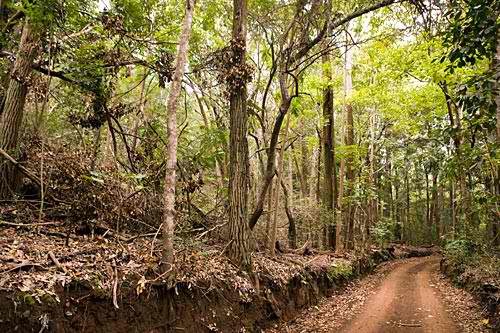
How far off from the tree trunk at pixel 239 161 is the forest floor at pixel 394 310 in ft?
6.56

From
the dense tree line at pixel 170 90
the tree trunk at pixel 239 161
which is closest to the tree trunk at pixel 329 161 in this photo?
the dense tree line at pixel 170 90

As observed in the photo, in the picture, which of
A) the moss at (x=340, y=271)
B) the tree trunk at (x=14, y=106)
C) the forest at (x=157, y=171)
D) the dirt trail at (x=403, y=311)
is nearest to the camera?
the forest at (x=157, y=171)

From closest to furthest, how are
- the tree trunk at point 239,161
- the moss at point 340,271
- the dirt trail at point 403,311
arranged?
the tree trunk at point 239,161 < the dirt trail at point 403,311 < the moss at point 340,271

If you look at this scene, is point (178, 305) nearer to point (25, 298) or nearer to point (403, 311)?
point (25, 298)

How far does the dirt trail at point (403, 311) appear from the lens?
8844mm

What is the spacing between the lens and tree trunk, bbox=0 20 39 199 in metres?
7.29

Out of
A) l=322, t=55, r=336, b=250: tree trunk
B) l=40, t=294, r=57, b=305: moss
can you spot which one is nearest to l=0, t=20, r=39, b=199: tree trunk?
l=40, t=294, r=57, b=305: moss

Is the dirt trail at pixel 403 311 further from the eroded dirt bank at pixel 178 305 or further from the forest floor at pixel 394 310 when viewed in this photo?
the eroded dirt bank at pixel 178 305

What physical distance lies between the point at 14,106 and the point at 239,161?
4.85 m

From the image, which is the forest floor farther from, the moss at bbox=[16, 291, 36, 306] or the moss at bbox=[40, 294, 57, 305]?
the moss at bbox=[16, 291, 36, 306]

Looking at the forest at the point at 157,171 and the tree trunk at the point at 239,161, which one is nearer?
the forest at the point at 157,171

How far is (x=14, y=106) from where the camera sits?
7.60 metres

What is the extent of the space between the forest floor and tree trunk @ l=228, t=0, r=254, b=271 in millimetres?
1999

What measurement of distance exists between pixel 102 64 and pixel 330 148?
10875 mm
